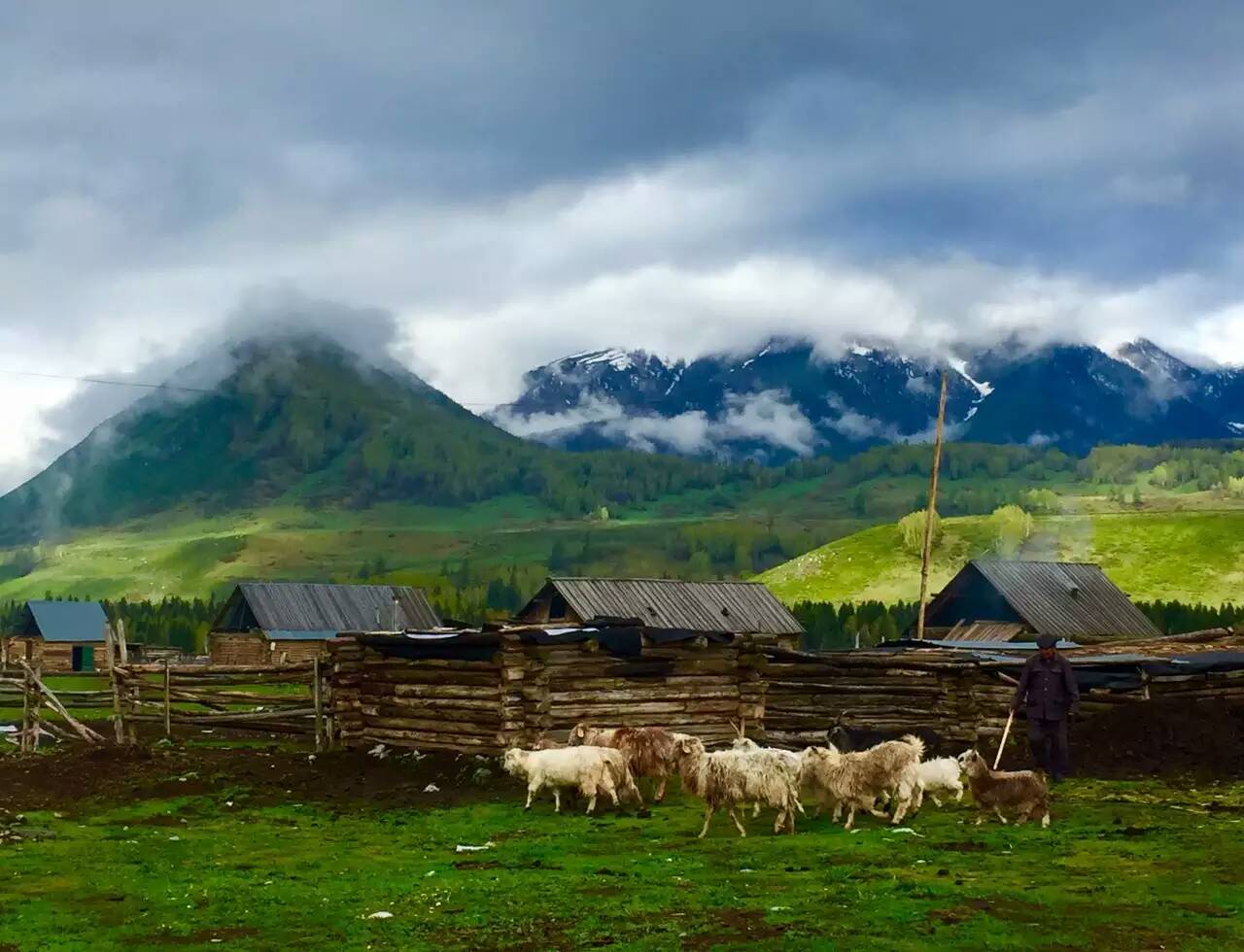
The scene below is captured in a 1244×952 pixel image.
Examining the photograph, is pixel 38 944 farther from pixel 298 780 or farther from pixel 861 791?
pixel 298 780

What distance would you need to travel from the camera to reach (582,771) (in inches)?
811

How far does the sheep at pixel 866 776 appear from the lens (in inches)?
738

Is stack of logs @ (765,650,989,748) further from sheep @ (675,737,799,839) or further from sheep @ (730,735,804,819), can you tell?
sheep @ (675,737,799,839)

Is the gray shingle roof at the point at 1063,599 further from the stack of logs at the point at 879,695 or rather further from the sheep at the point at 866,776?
the sheep at the point at 866,776

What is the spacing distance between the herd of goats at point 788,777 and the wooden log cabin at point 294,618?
69.4m

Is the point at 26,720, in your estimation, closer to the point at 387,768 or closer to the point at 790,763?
the point at 387,768

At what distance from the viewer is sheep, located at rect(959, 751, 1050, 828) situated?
59.7ft

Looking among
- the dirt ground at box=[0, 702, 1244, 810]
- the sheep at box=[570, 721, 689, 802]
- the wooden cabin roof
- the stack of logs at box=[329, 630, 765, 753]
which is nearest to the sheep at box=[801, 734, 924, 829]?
the sheep at box=[570, 721, 689, 802]

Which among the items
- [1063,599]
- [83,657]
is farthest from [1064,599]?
[83,657]

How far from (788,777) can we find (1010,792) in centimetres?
310

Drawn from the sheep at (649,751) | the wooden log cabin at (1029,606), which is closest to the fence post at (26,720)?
the sheep at (649,751)

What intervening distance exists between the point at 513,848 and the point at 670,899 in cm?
449

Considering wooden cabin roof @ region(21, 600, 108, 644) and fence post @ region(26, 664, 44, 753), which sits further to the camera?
wooden cabin roof @ region(21, 600, 108, 644)

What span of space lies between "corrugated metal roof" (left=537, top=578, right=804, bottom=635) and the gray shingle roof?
38.0 feet
